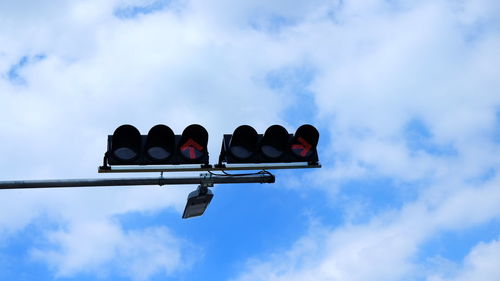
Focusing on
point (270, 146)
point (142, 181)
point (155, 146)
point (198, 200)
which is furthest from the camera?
point (270, 146)

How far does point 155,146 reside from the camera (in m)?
8.26

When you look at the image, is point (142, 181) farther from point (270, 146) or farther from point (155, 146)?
point (270, 146)

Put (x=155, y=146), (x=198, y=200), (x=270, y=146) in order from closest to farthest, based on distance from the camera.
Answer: (x=155, y=146)
(x=198, y=200)
(x=270, y=146)

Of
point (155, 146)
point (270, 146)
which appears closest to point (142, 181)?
point (155, 146)

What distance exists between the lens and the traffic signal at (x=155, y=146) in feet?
26.6

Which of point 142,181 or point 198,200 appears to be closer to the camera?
point 142,181

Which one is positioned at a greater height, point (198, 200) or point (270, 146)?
point (270, 146)

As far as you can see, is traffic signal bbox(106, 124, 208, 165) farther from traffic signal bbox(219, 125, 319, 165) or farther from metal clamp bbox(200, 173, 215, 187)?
traffic signal bbox(219, 125, 319, 165)

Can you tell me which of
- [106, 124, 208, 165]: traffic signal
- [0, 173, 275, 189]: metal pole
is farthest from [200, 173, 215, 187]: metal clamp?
[106, 124, 208, 165]: traffic signal

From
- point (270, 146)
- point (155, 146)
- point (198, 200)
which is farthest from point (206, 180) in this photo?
point (270, 146)

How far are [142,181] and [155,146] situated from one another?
1.46 ft

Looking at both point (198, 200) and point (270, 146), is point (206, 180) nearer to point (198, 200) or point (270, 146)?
point (198, 200)

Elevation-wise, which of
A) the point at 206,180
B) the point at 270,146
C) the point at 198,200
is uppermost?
the point at 270,146

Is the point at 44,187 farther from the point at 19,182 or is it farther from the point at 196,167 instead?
the point at 196,167
